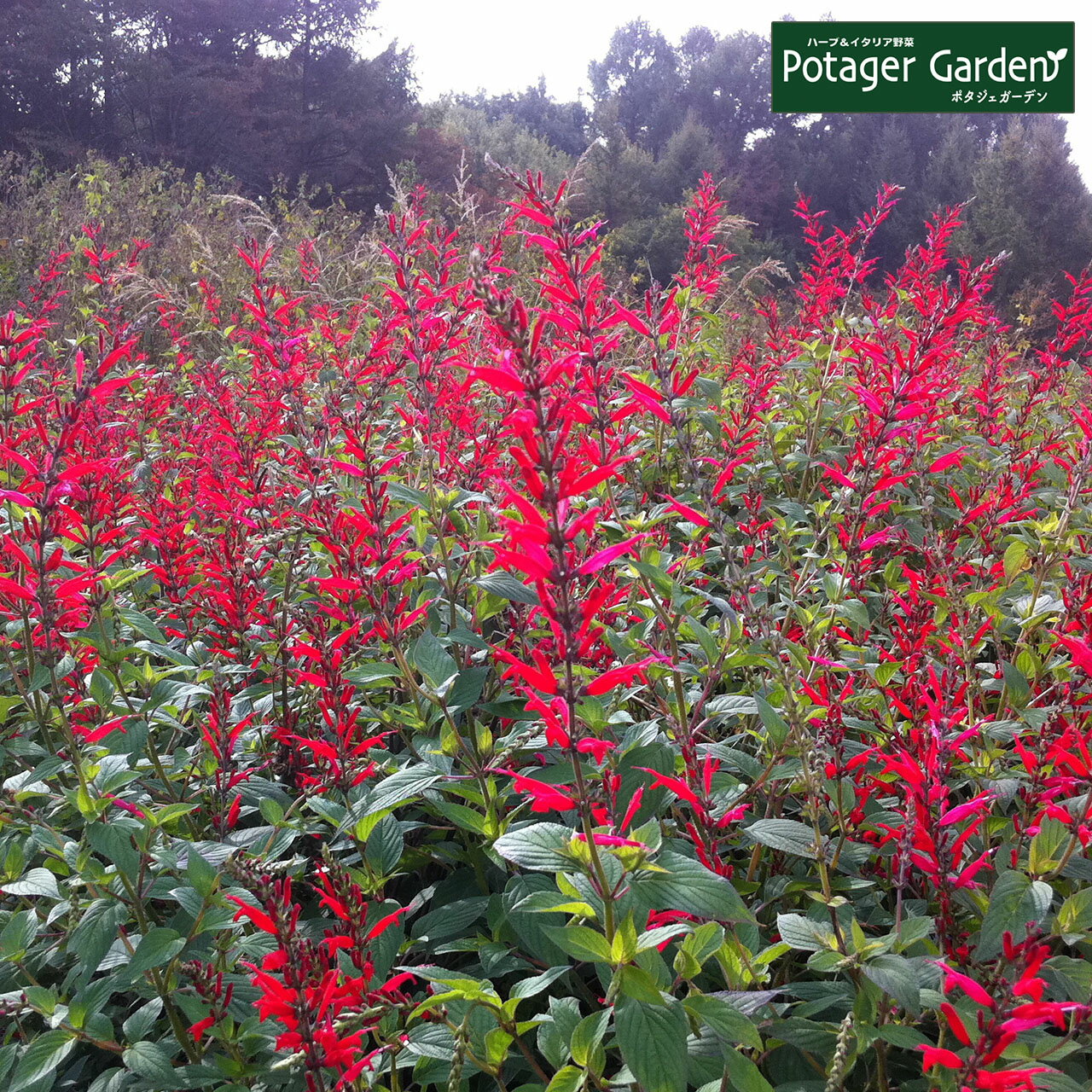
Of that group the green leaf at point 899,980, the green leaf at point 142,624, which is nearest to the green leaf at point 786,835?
the green leaf at point 899,980

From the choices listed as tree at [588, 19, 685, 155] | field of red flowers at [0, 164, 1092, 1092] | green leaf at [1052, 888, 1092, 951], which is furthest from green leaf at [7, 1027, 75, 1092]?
tree at [588, 19, 685, 155]

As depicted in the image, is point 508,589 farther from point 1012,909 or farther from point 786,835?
point 1012,909

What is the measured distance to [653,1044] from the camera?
115 cm

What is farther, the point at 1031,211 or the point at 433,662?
the point at 1031,211

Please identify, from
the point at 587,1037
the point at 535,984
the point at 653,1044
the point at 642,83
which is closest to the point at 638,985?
the point at 653,1044

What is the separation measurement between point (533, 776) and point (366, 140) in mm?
27418

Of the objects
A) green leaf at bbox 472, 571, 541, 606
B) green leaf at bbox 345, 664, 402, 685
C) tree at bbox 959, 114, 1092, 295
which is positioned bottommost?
green leaf at bbox 345, 664, 402, 685

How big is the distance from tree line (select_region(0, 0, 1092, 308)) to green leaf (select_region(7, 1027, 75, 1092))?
18.8 metres

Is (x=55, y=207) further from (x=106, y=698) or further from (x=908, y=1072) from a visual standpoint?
(x=908, y=1072)

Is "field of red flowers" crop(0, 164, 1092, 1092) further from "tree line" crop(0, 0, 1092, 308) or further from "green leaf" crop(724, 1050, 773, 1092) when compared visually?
"tree line" crop(0, 0, 1092, 308)

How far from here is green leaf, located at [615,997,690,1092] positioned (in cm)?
114

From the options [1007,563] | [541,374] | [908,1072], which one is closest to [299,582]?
[541,374]

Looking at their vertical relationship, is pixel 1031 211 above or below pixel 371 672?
above

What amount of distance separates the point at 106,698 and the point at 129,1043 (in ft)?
2.65
